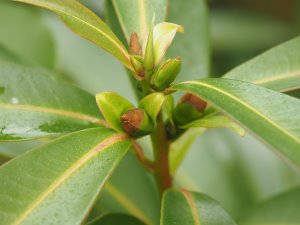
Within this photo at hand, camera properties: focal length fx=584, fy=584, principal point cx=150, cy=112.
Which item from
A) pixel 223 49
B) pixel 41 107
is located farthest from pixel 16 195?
pixel 223 49

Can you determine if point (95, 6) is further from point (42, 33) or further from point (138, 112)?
point (138, 112)

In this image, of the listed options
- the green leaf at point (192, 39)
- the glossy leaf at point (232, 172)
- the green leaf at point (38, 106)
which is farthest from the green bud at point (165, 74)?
the glossy leaf at point (232, 172)

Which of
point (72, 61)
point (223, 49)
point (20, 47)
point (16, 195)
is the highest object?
point (16, 195)

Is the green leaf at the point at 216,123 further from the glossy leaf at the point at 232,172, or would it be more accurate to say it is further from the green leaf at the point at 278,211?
the glossy leaf at the point at 232,172

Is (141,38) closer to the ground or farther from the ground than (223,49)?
→ farther from the ground

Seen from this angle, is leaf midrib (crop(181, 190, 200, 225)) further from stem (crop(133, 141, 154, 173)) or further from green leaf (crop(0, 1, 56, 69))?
green leaf (crop(0, 1, 56, 69))

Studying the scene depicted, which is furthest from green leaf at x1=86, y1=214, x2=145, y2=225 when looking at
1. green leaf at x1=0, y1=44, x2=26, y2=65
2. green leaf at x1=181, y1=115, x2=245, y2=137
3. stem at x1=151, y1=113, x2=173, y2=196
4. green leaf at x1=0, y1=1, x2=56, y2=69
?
green leaf at x1=0, y1=1, x2=56, y2=69
